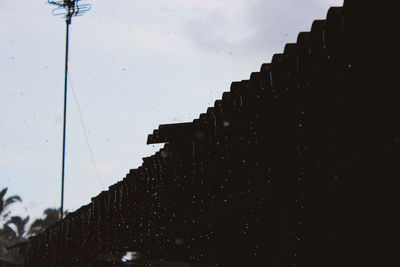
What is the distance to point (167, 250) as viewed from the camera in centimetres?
733

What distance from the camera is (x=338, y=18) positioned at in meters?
2.79

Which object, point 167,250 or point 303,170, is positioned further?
point 167,250

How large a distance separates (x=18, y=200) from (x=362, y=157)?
43258 mm

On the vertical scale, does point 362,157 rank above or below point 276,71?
below

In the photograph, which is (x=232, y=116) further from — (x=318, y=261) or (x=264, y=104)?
(x=318, y=261)

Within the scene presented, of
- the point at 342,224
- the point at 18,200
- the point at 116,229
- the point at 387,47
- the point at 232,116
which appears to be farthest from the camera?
the point at 18,200

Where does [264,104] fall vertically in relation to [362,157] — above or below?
above

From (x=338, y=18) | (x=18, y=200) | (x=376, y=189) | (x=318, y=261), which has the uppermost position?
(x=18, y=200)

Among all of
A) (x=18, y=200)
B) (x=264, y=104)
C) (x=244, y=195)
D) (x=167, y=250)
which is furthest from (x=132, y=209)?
(x=18, y=200)

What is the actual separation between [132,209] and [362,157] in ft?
16.9

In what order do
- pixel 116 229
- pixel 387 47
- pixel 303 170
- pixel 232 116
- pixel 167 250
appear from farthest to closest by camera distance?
pixel 116 229 → pixel 167 250 → pixel 232 116 → pixel 303 170 → pixel 387 47

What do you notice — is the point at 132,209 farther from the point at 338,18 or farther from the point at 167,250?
the point at 338,18

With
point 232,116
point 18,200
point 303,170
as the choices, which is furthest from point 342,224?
point 18,200

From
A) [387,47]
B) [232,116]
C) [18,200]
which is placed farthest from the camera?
[18,200]
